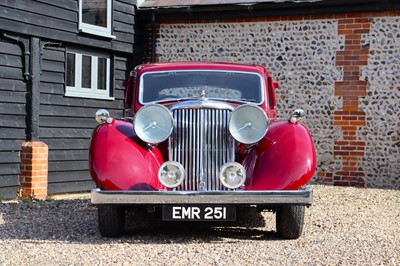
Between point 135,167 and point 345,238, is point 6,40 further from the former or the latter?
point 345,238

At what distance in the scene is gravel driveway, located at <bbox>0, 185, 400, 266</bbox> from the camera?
514cm

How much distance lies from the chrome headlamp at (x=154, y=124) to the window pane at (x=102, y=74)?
23.8 feet

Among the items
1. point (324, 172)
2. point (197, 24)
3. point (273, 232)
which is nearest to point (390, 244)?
point (273, 232)

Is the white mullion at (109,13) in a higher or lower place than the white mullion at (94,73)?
higher

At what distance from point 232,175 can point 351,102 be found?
732 cm

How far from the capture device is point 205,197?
5.62 metres

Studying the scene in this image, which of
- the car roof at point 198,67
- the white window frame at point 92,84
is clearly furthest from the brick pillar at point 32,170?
the car roof at point 198,67

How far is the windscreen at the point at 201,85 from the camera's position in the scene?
7066mm

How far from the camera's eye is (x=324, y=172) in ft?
42.0

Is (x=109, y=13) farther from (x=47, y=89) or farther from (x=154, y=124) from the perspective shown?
(x=154, y=124)

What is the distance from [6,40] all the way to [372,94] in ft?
21.0

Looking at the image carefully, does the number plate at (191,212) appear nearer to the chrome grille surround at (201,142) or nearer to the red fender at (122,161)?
the red fender at (122,161)

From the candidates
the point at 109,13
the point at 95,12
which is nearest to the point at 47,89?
the point at 95,12

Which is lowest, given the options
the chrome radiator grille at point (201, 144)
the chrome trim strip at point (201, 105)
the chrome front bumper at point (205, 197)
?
the chrome front bumper at point (205, 197)
